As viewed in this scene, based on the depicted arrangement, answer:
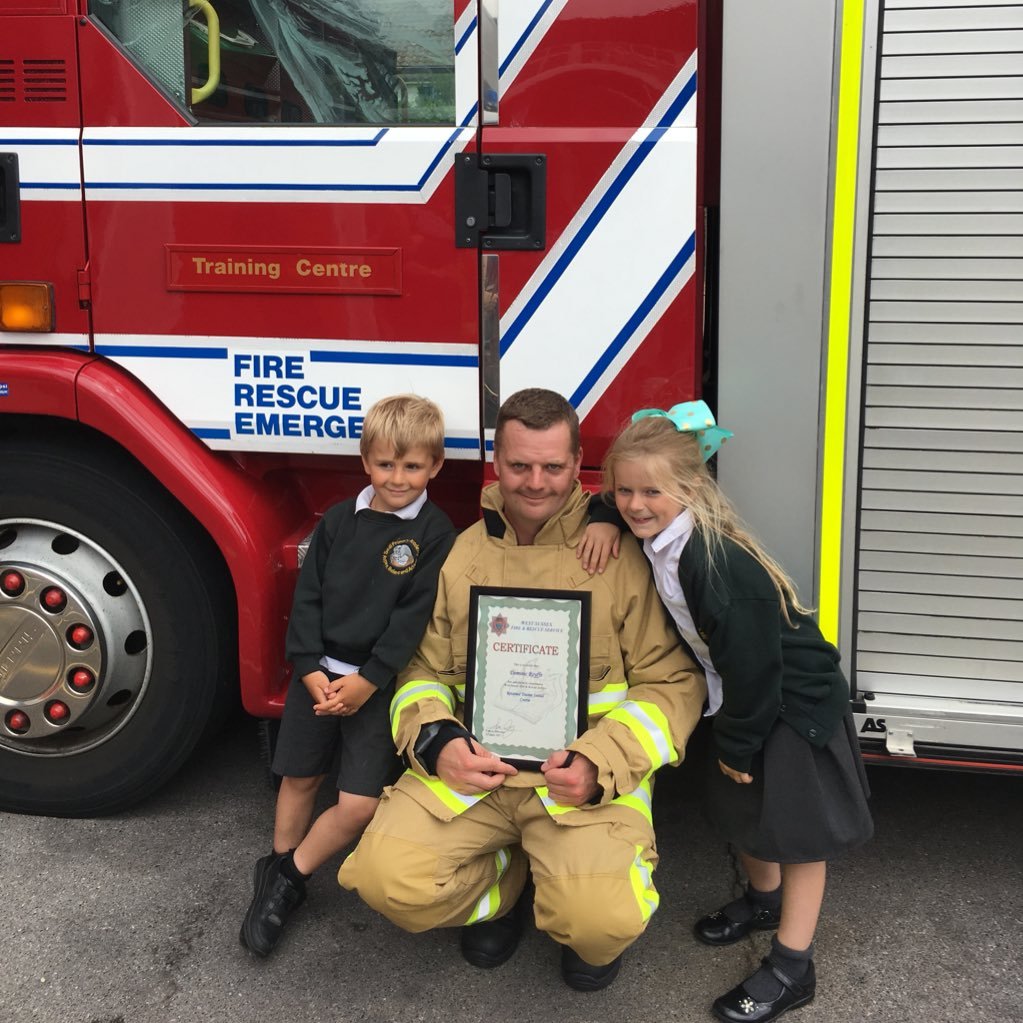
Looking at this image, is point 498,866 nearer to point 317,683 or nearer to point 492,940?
point 492,940

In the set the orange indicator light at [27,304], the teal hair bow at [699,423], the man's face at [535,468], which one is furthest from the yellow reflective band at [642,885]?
the orange indicator light at [27,304]

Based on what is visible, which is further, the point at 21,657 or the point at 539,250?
the point at 21,657

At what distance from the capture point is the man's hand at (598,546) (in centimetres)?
228

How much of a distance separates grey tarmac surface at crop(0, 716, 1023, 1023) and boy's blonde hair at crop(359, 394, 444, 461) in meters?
1.08

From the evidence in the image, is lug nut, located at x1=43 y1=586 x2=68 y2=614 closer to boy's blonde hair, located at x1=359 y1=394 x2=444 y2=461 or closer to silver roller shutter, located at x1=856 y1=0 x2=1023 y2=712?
boy's blonde hair, located at x1=359 y1=394 x2=444 y2=461

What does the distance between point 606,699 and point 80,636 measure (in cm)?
130

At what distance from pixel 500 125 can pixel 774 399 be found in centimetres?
81

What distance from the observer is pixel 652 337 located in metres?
2.33

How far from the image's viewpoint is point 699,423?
84.2 inches

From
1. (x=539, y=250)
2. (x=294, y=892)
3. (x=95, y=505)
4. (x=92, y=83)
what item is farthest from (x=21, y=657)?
(x=539, y=250)

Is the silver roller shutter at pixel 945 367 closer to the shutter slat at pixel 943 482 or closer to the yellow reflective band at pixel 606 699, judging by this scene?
the shutter slat at pixel 943 482

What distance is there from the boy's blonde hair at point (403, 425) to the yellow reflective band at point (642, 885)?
3.03 ft

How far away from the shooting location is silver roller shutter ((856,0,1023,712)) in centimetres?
214

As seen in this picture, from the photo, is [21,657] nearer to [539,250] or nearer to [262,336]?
[262,336]
